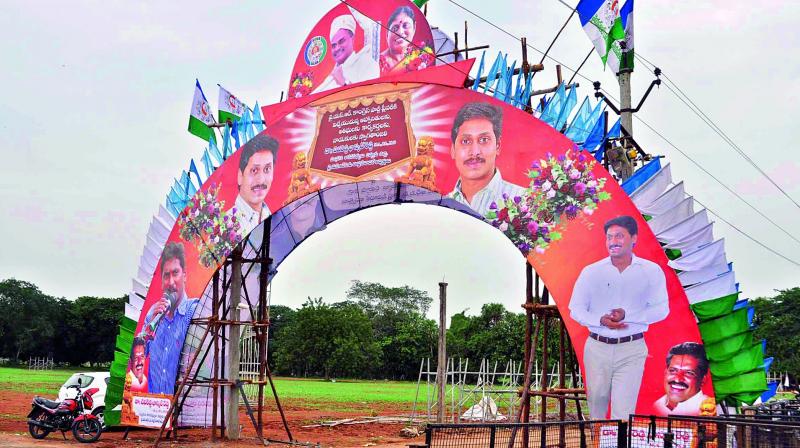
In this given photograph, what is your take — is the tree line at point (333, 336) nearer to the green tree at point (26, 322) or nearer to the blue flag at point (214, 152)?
the green tree at point (26, 322)

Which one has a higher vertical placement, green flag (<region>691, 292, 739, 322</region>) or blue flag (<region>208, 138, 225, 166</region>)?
blue flag (<region>208, 138, 225, 166</region>)

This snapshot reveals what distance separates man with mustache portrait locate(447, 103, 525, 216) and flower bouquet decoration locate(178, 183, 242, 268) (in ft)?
14.5

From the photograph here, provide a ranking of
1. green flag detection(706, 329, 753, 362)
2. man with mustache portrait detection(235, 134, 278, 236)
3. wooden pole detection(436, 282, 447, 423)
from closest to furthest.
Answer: green flag detection(706, 329, 753, 362), man with mustache portrait detection(235, 134, 278, 236), wooden pole detection(436, 282, 447, 423)

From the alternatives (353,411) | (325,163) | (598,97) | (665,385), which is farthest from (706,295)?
(353,411)

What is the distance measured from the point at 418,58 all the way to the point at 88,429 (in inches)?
329

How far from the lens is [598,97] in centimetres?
1097

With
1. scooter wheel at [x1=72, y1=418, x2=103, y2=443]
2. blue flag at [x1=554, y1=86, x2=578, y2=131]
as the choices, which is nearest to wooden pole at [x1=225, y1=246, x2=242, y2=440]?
scooter wheel at [x1=72, y1=418, x2=103, y2=443]

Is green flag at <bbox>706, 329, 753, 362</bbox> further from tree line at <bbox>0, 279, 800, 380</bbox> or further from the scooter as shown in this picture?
tree line at <bbox>0, 279, 800, 380</bbox>

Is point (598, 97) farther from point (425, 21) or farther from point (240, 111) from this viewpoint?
point (240, 111)

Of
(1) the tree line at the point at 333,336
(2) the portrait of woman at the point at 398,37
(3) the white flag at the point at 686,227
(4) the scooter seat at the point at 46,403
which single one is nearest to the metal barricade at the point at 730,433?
(3) the white flag at the point at 686,227

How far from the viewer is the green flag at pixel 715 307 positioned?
957 centimetres

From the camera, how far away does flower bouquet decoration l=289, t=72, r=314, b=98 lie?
13703 millimetres

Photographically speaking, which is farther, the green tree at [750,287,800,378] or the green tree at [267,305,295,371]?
the green tree at [267,305,295,371]

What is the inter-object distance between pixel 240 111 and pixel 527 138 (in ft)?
22.9
